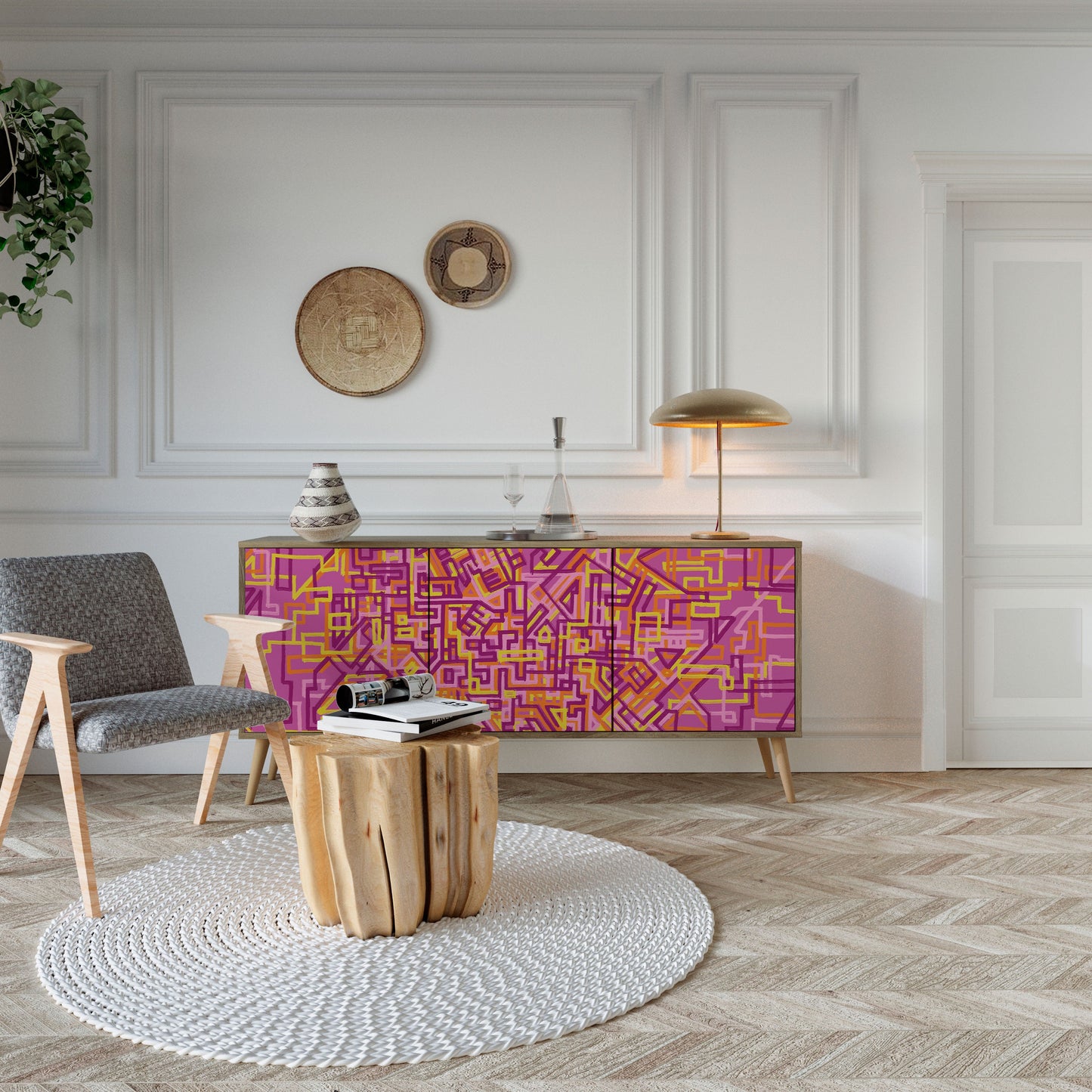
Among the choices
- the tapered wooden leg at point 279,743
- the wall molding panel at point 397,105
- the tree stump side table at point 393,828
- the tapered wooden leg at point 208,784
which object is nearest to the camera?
the tree stump side table at point 393,828

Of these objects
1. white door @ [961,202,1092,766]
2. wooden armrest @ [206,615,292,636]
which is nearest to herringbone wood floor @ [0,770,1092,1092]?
white door @ [961,202,1092,766]

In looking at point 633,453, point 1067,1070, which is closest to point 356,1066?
point 1067,1070

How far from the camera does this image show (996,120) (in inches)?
141

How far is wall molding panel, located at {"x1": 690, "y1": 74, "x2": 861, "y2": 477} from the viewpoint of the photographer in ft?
11.8

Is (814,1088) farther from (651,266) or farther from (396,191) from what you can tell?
(396,191)

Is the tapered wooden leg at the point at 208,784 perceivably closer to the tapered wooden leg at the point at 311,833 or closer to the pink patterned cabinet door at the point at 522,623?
the pink patterned cabinet door at the point at 522,623

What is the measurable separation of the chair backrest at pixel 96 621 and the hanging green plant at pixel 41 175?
3.40 feet

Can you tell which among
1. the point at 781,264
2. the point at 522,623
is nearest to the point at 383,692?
the point at 522,623

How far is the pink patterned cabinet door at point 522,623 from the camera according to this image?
126 inches

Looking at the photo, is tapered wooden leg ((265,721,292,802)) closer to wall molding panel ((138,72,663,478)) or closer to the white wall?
the white wall

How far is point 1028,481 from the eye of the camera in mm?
3691

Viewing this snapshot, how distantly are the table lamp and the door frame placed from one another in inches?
26.2

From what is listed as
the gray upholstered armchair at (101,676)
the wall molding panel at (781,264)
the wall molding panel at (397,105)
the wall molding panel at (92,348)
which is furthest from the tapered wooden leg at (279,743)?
the wall molding panel at (781,264)

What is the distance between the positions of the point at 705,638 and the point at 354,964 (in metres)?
1.61
